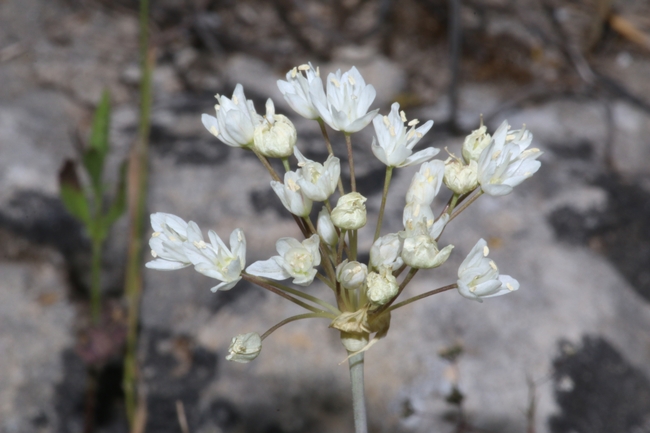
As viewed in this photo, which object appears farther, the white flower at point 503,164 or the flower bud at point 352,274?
the white flower at point 503,164

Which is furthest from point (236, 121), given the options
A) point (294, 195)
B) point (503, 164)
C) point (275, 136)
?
point (503, 164)

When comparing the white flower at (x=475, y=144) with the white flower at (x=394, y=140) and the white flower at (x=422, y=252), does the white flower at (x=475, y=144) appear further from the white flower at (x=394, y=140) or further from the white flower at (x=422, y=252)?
the white flower at (x=422, y=252)

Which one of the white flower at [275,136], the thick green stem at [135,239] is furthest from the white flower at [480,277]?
the thick green stem at [135,239]

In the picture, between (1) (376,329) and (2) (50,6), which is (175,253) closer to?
(1) (376,329)

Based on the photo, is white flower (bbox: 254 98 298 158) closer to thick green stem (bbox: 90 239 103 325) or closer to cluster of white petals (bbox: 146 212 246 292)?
cluster of white petals (bbox: 146 212 246 292)

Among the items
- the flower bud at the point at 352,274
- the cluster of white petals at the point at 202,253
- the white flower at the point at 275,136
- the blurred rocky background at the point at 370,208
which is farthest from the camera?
the blurred rocky background at the point at 370,208

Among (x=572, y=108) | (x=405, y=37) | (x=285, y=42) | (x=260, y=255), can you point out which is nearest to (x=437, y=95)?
(x=405, y=37)
